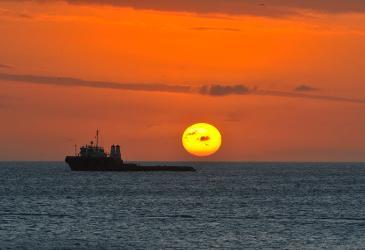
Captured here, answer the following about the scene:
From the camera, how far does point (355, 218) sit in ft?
→ 333

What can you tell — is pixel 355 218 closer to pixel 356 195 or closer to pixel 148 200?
pixel 148 200

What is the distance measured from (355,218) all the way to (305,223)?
954 centimetres

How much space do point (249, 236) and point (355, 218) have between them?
25.1m

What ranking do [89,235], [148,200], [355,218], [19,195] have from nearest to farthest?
1. [89,235]
2. [355,218]
3. [148,200]
4. [19,195]

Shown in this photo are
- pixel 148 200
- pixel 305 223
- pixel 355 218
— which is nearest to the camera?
pixel 305 223

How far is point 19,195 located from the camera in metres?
146

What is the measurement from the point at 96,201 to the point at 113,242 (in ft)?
182

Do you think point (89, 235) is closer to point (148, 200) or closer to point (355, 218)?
point (355, 218)

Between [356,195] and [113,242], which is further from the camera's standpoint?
[356,195]

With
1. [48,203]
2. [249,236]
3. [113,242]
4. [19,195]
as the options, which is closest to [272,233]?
Answer: [249,236]

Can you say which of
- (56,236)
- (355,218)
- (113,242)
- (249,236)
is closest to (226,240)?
(249,236)

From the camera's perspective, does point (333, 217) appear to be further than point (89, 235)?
Yes

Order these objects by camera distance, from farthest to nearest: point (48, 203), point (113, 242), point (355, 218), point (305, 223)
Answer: point (48, 203)
point (355, 218)
point (305, 223)
point (113, 242)

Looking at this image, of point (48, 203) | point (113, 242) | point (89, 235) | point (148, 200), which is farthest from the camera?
point (148, 200)
